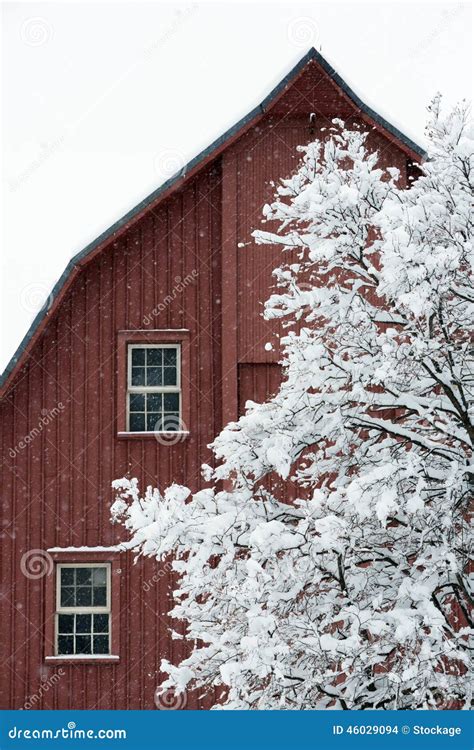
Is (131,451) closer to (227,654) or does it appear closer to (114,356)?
(114,356)

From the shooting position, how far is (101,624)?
14023mm

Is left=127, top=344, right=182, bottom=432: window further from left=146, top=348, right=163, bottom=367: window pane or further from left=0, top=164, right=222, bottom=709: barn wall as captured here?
left=0, top=164, right=222, bottom=709: barn wall

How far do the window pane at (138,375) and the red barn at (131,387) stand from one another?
2cm

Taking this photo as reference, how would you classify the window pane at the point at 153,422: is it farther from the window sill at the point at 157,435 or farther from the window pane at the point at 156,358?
the window pane at the point at 156,358

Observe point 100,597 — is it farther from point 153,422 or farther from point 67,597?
point 153,422

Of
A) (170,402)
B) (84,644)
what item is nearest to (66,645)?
(84,644)

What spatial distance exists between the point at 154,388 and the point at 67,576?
2874 mm

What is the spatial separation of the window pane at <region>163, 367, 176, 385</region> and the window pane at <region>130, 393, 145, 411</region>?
393 mm

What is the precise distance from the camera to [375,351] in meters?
8.98

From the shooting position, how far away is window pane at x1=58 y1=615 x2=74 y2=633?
14.0m

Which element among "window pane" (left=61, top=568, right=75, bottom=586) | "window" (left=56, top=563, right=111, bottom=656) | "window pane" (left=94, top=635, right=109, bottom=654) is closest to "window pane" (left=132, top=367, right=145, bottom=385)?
"window" (left=56, top=563, right=111, bottom=656)

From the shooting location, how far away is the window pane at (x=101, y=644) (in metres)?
14.0
